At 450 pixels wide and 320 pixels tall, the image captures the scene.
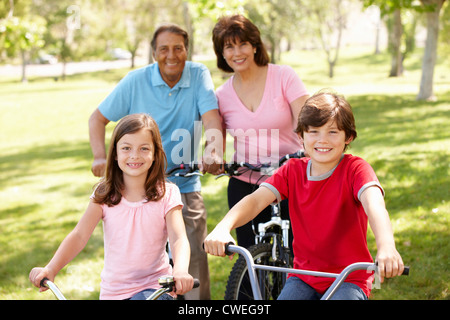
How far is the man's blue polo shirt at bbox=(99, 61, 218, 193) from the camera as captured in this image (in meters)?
4.27

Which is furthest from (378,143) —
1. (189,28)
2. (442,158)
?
(189,28)

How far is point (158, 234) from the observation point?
3209 millimetres

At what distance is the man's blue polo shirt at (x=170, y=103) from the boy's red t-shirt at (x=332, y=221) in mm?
1518

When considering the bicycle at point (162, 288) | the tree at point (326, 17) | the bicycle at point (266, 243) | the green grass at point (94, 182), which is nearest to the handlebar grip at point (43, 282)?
the bicycle at point (162, 288)

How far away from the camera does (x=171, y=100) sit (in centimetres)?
428

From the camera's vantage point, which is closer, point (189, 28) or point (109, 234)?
point (109, 234)

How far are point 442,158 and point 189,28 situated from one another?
58.9 feet

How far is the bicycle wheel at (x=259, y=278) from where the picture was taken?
3543mm

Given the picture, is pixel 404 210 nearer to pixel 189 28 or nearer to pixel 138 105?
pixel 138 105

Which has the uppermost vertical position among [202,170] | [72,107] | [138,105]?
[138,105]

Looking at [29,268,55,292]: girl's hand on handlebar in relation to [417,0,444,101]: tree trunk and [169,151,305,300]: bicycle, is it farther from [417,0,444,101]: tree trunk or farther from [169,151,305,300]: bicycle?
[417,0,444,101]: tree trunk

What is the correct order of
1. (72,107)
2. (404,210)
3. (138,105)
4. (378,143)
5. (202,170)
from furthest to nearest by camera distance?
(72,107) < (378,143) < (404,210) < (138,105) < (202,170)

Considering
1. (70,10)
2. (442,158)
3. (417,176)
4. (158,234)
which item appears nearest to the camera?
(158,234)

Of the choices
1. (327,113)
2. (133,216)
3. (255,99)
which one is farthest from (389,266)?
(255,99)
